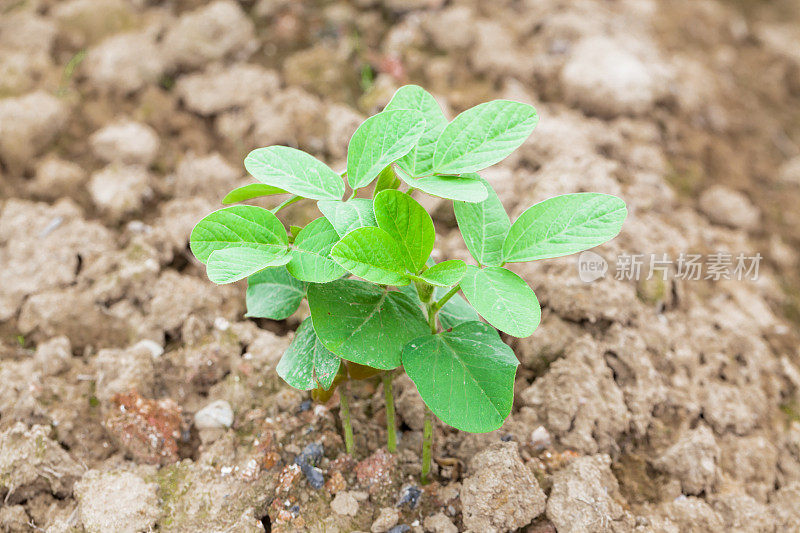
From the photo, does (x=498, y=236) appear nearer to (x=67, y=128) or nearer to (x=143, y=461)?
(x=143, y=461)

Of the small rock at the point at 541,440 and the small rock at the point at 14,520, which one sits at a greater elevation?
the small rock at the point at 14,520

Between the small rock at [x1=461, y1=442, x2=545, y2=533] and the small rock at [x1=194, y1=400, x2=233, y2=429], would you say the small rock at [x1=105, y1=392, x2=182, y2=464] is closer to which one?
the small rock at [x1=194, y1=400, x2=233, y2=429]

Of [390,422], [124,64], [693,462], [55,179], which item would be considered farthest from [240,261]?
[124,64]

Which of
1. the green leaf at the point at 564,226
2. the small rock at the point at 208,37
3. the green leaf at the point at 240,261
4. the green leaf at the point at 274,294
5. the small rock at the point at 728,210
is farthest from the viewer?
the small rock at the point at 208,37

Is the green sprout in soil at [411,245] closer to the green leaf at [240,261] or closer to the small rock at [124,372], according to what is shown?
the green leaf at [240,261]

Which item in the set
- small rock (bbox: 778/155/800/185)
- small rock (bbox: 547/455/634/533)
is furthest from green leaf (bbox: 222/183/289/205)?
small rock (bbox: 778/155/800/185)

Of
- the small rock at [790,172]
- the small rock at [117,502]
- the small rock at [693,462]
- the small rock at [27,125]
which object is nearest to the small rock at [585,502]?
the small rock at [693,462]

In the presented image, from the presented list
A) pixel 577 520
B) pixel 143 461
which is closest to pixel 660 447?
pixel 577 520

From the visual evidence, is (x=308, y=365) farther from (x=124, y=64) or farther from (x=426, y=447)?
(x=124, y=64)
